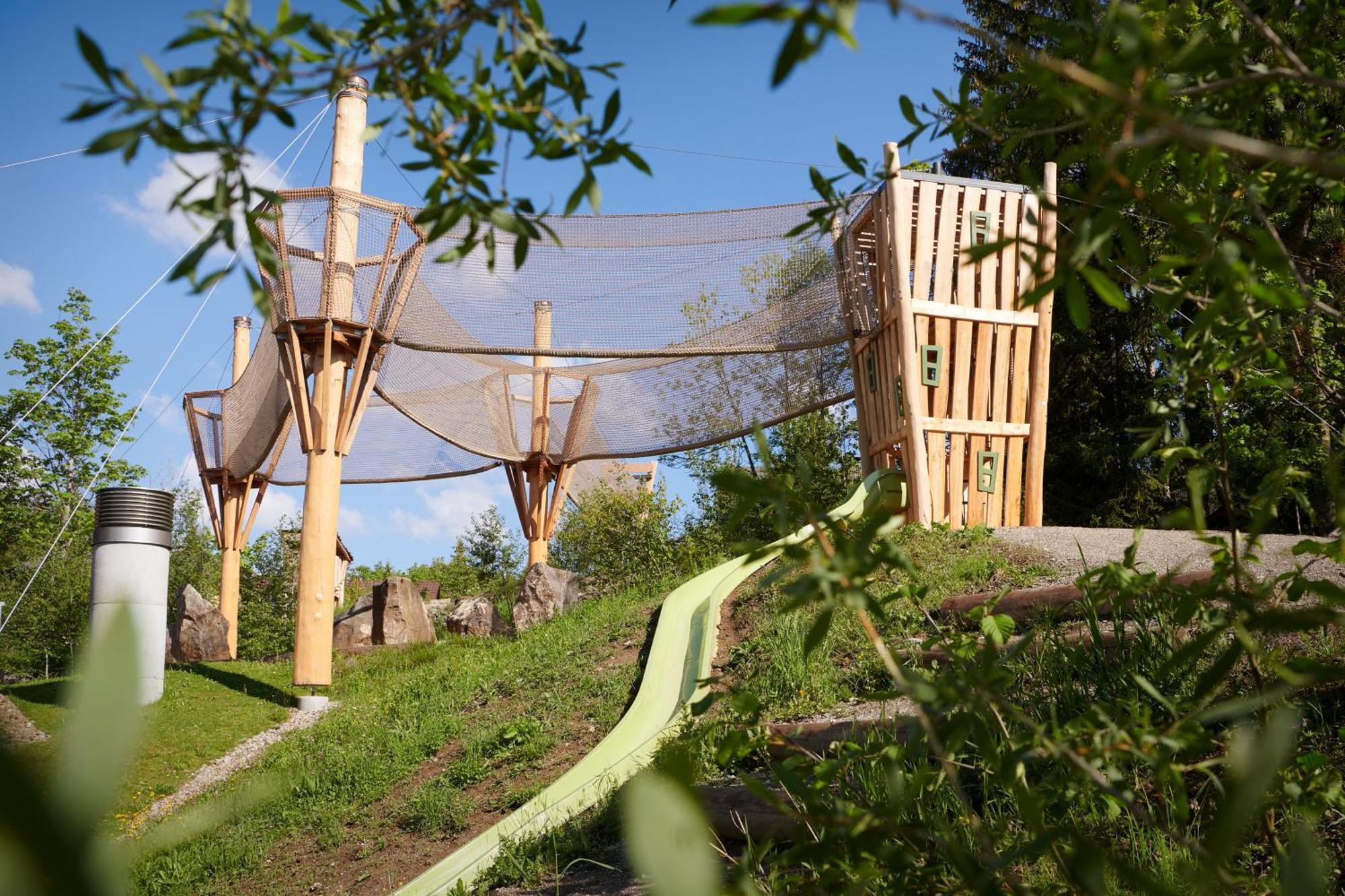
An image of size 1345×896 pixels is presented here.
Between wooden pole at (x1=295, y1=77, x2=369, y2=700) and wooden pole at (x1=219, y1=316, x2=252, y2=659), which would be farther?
wooden pole at (x1=219, y1=316, x2=252, y2=659)

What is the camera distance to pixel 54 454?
1590 cm

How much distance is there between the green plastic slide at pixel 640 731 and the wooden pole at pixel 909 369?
621 millimetres

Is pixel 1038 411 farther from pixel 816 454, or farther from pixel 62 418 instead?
pixel 62 418

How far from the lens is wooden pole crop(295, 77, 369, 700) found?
6.89m

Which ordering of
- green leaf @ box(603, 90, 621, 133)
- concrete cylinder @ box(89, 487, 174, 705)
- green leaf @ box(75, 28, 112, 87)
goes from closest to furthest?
Result: 1. green leaf @ box(75, 28, 112, 87)
2. green leaf @ box(603, 90, 621, 133)
3. concrete cylinder @ box(89, 487, 174, 705)

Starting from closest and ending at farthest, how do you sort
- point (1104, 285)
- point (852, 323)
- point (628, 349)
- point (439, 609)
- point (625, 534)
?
1. point (1104, 285)
2. point (852, 323)
3. point (628, 349)
4. point (625, 534)
5. point (439, 609)

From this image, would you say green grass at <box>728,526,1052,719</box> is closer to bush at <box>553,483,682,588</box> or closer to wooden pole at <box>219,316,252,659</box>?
bush at <box>553,483,682,588</box>

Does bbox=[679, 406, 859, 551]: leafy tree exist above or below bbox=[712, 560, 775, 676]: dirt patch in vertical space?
above

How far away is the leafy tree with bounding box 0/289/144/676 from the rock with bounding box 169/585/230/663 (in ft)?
12.1

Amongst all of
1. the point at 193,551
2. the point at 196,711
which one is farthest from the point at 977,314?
the point at 193,551

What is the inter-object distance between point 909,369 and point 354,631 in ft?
26.2

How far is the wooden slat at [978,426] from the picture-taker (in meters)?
6.36

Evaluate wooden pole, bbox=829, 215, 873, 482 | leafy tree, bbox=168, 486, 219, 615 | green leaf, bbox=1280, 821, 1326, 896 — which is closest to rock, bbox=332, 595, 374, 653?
leafy tree, bbox=168, 486, 219, 615

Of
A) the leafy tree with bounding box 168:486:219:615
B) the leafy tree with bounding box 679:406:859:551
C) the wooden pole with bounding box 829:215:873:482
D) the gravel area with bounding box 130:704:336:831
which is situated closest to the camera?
the gravel area with bounding box 130:704:336:831
